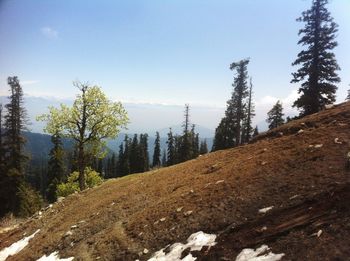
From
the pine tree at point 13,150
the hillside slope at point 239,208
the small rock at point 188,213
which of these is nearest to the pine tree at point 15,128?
the pine tree at point 13,150

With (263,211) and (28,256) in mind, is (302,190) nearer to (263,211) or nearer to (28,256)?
(263,211)

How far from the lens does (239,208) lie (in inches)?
463

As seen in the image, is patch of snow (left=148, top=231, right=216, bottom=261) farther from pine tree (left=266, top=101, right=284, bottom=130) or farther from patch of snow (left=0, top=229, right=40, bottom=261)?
pine tree (left=266, top=101, right=284, bottom=130)

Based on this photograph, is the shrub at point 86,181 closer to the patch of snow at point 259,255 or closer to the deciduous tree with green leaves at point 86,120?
the deciduous tree with green leaves at point 86,120

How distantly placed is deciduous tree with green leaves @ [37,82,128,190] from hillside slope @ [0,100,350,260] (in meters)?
11.8

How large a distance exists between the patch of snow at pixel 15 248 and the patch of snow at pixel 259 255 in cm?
1392

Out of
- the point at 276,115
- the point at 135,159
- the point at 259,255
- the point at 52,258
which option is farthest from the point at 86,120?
the point at 135,159

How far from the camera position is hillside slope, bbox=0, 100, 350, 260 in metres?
9.22

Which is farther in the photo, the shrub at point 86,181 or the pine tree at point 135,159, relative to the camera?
the pine tree at point 135,159

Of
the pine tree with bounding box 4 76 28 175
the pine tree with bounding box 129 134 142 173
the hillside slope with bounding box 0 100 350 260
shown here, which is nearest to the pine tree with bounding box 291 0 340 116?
the hillside slope with bounding box 0 100 350 260

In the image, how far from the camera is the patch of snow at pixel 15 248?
60.2 ft

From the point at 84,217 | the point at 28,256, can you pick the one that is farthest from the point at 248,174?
the point at 28,256

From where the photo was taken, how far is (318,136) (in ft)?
49.8

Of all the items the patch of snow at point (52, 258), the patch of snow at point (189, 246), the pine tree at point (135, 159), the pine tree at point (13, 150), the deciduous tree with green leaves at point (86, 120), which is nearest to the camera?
the patch of snow at point (189, 246)
